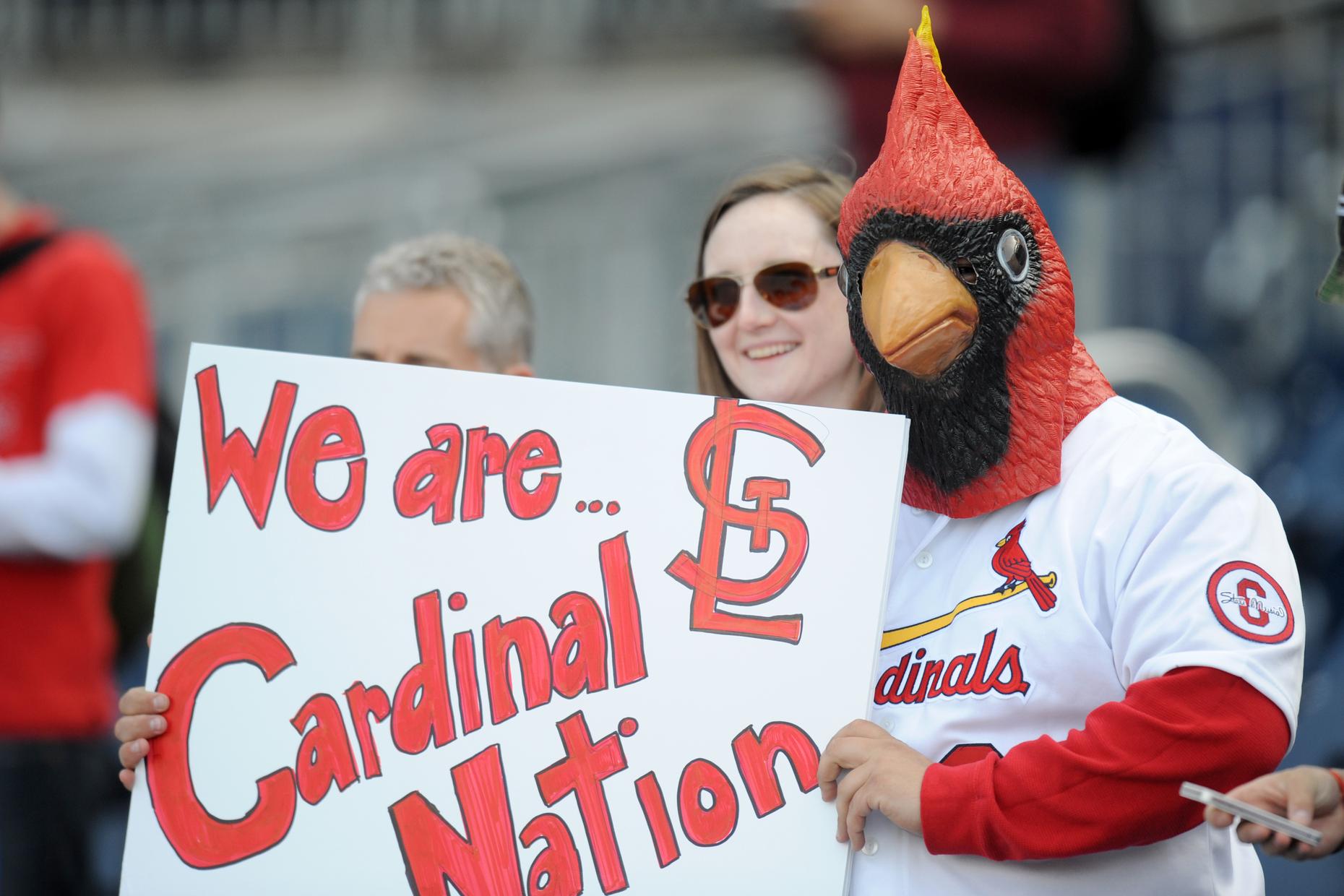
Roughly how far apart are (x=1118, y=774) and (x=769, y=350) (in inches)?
37.4

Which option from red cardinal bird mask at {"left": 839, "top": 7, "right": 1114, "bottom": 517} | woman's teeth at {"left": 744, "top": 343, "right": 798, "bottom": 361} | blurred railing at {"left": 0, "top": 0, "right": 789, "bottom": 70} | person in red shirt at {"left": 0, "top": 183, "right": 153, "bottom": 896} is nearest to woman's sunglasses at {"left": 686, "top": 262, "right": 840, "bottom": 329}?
woman's teeth at {"left": 744, "top": 343, "right": 798, "bottom": 361}

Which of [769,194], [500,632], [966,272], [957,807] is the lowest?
[957,807]

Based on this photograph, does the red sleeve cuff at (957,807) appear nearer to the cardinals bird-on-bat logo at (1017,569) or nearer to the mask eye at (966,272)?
the cardinals bird-on-bat logo at (1017,569)

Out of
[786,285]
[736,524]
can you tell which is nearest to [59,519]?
[786,285]

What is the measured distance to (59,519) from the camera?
→ 12.2 feet

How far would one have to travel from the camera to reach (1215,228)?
503cm

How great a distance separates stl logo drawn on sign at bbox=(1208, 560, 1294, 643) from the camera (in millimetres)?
1812

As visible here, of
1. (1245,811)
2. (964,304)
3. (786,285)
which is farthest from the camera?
(786,285)

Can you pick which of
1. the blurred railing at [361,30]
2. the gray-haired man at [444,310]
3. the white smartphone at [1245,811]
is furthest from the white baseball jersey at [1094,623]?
the blurred railing at [361,30]

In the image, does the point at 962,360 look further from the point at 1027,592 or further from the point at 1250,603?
the point at 1250,603

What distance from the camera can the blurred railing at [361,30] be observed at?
9.02 meters

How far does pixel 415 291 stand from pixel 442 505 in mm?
900

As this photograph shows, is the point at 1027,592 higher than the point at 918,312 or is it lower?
lower

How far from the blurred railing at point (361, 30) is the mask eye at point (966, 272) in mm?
6604
